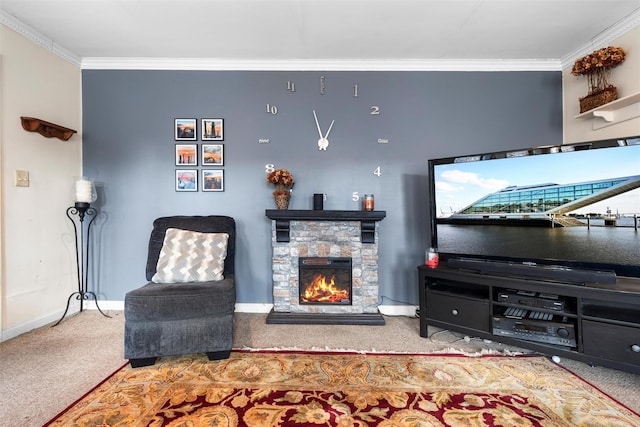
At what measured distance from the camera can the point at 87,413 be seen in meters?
1.43

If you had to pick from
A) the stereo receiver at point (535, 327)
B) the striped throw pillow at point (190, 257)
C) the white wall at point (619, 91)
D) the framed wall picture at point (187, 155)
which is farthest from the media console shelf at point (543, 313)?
the framed wall picture at point (187, 155)

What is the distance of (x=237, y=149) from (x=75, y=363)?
6.86 feet

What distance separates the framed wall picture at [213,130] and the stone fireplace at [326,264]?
107 centimetres

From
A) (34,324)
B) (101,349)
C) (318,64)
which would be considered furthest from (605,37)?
Result: (34,324)

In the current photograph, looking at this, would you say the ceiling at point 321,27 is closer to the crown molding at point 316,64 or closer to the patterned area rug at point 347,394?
the crown molding at point 316,64

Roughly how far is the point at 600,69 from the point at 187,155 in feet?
12.5

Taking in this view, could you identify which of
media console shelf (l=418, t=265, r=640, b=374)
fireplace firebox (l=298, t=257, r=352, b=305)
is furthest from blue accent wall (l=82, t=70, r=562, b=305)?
media console shelf (l=418, t=265, r=640, b=374)

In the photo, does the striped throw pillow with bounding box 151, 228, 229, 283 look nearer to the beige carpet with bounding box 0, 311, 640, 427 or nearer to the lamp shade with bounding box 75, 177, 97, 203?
the beige carpet with bounding box 0, 311, 640, 427

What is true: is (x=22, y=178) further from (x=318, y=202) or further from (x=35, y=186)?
(x=318, y=202)

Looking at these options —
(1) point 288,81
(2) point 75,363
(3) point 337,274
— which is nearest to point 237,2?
(1) point 288,81

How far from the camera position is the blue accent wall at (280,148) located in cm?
288

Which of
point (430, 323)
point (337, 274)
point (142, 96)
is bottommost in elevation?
point (430, 323)

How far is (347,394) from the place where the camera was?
1.58 meters

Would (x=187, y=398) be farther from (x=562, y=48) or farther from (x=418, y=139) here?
(x=562, y=48)
